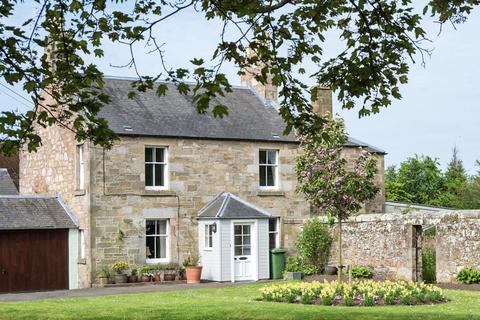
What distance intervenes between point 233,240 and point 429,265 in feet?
22.1

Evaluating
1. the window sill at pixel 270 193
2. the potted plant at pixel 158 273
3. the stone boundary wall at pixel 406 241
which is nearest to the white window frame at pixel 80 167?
the potted plant at pixel 158 273

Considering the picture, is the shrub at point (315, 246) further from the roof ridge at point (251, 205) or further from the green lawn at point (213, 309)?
the green lawn at point (213, 309)

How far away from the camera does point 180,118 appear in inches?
1207

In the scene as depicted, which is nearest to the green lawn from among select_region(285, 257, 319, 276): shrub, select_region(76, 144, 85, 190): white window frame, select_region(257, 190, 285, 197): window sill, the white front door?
the white front door

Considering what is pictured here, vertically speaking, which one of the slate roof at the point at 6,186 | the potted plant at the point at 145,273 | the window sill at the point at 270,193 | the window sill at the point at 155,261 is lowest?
the potted plant at the point at 145,273

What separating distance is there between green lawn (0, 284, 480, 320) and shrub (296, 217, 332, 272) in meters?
7.48

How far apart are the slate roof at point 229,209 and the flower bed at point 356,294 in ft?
A: 26.8

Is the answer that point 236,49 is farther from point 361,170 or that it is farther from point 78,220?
point 78,220

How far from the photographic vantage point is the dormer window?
31.6m

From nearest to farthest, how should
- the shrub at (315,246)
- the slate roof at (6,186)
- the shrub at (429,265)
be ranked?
the shrub at (429,265) → the shrub at (315,246) → the slate roof at (6,186)

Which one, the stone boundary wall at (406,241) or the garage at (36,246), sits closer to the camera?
the stone boundary wall at (406,241)

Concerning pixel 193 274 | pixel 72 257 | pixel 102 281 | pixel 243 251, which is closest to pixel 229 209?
pixel 243 251

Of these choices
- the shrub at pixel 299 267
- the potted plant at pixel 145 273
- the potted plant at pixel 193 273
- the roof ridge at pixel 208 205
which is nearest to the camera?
the potted plant at pixel 145 273

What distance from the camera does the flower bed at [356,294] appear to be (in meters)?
19.2
